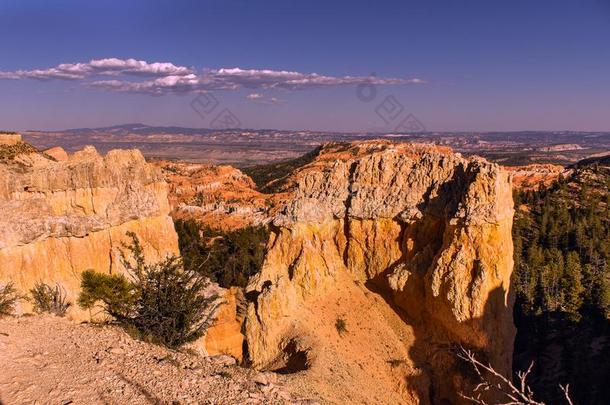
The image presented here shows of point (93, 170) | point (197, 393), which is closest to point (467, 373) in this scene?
point (197, 393)

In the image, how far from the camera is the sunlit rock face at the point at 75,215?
20.1 metres

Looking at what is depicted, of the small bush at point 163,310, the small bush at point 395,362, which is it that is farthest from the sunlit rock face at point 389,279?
the small bush at point 163,310

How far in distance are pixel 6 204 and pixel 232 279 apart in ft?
58.9

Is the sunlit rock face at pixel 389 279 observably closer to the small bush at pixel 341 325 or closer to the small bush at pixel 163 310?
the small bush at pixel 341 325

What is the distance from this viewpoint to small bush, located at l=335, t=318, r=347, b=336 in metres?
15.1

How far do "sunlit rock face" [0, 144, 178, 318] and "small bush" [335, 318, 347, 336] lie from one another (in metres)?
11.4

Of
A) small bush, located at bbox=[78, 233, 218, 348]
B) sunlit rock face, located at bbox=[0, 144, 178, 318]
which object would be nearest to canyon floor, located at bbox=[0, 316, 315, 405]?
small bush, located at bbox=[78, 233, 218, 348]

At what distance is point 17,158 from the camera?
2484 centimetres

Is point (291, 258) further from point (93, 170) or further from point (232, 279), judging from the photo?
point (232, 279)

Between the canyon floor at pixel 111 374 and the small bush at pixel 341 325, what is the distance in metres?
4.05

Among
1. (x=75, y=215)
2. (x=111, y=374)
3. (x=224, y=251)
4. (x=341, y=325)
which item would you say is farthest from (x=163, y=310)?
(x=224, y=251)

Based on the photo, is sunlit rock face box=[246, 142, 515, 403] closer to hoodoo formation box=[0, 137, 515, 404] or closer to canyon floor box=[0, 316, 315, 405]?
hoodoo formation box=[0, 137, 515, 404]

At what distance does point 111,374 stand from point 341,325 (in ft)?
25.6

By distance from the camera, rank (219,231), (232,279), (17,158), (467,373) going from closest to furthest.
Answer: (467,373) → (17,158) → (232,279) → (219,231)
